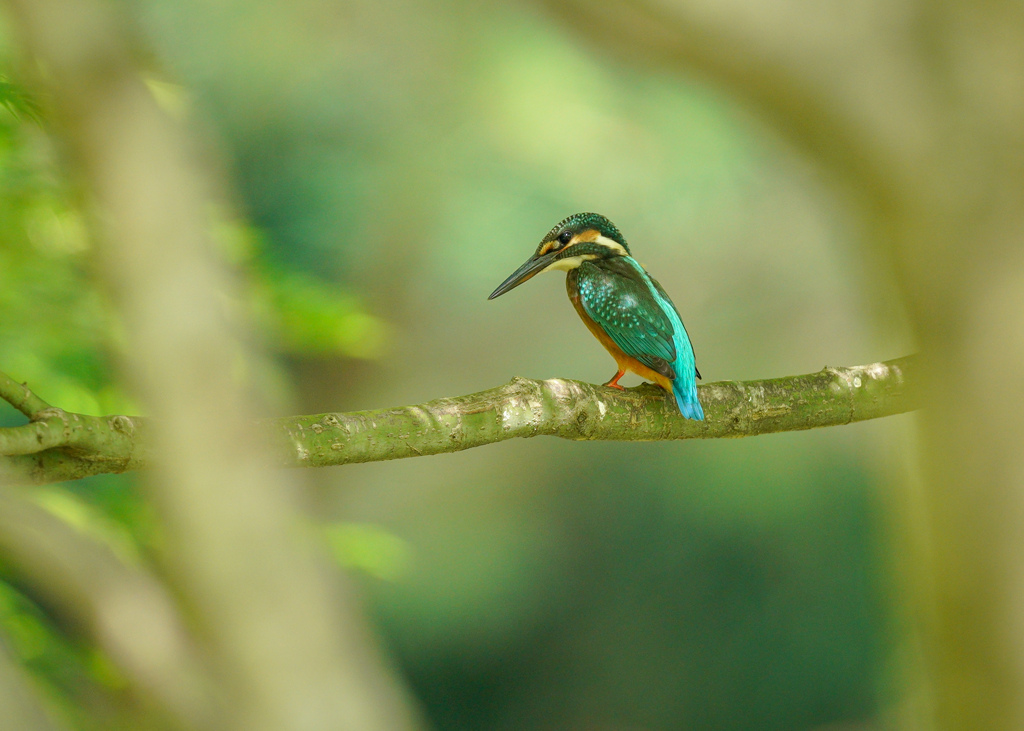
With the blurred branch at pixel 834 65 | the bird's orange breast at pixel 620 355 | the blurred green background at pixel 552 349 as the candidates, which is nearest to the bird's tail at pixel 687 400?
the bird's orange breast at pixel 620 355

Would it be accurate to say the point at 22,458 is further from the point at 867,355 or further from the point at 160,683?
the point at 867,355

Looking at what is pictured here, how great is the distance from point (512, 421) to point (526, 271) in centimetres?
95

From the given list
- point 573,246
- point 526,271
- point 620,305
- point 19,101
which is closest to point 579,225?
point 573,246

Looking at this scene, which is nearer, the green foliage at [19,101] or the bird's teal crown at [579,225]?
the green foliage at [19,101]

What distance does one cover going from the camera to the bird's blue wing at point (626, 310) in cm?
221

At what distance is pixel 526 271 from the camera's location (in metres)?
2.54

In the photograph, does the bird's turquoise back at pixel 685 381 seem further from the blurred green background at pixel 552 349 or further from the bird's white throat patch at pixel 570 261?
the blurred green background at pixel 552 349

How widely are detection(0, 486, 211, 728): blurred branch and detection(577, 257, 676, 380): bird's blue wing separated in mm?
1302

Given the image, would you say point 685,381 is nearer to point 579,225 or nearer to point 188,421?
point 579,225

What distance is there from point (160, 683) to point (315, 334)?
40.9 inches

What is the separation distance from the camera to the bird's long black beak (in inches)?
99.5

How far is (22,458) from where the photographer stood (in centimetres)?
126

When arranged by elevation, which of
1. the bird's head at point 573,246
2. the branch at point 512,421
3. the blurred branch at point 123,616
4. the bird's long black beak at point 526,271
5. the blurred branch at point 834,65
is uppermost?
the blurred branch at point 834,65

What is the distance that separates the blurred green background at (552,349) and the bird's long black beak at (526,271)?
4139 millimetres
